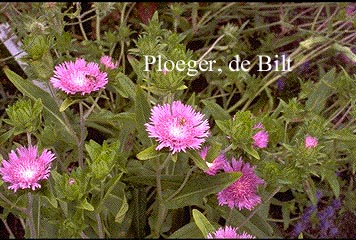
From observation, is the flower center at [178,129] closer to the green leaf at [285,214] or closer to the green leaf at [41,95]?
the green leaf at [41,95]

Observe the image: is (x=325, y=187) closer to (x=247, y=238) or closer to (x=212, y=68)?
(x=212, y=68)

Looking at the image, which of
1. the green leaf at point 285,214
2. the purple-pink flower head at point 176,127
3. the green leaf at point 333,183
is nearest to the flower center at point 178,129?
the purple-pink flower head at point 176,127

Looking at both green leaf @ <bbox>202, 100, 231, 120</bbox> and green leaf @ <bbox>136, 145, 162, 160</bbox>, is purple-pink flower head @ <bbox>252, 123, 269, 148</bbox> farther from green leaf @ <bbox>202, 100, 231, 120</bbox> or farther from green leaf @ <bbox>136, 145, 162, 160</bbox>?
green leaf @ <bbox>136, 145, 162, 160</bbox>

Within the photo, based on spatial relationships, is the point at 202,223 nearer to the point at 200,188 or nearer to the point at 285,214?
the point at 200,188

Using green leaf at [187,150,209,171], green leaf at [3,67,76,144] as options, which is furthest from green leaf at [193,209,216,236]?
green leaf at [3,67,76,144]

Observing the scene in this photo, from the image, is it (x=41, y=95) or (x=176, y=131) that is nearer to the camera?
(x=176, y=131)

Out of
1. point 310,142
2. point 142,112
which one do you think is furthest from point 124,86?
point 310,142
